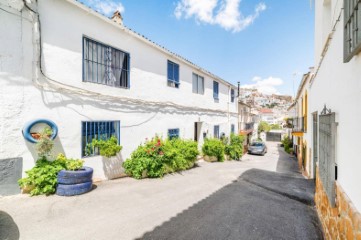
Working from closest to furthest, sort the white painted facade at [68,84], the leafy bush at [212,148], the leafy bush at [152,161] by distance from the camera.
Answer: the white painted facade at [68,84]
the leafy bush at [152,161]
the leafy bush at [212,148]

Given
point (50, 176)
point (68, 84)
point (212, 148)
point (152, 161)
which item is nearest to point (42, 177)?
point (50, 176)

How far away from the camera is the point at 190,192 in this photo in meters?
6.96

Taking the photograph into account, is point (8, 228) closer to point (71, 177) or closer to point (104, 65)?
point (71, 177)

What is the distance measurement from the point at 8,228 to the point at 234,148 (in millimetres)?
15476

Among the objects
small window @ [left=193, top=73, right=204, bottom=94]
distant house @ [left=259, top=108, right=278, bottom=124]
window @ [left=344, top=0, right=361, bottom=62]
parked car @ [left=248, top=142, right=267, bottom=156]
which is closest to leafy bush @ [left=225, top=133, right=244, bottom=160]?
small window @ [left=193, top=73, right=204, bottom=94]

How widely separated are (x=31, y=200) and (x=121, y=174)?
3597 millimetres

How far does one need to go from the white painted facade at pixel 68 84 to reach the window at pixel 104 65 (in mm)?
255

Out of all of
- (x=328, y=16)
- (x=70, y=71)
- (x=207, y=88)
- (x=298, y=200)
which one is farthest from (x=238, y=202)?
(x=207, y=88)

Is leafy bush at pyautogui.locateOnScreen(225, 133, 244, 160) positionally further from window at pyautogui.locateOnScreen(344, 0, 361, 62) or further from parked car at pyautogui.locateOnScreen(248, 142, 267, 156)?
window at pyautogui.locateOnScreen(344, 0, 361, 62)

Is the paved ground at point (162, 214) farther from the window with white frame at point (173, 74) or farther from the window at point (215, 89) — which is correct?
the window at point (215, 89)

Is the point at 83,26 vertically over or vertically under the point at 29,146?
over

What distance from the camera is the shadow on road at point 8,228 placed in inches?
150

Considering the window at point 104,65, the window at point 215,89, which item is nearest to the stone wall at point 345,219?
the window at point 104,65

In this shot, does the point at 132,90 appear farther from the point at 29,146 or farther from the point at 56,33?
the point at 29,146
